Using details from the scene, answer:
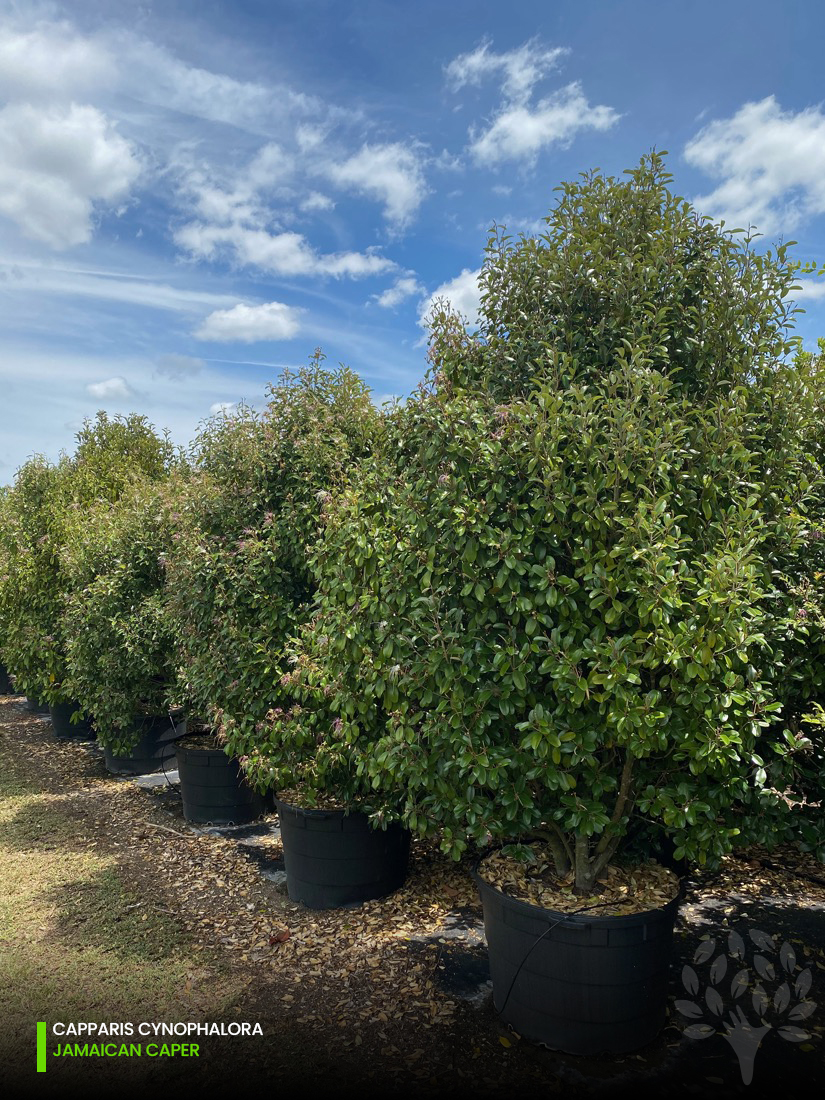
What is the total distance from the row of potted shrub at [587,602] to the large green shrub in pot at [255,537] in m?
0.71

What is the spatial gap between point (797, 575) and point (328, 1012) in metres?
3.18

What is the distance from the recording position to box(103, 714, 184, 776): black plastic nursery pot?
893 centimetres

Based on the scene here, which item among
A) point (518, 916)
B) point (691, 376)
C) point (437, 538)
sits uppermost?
point (691, 376)

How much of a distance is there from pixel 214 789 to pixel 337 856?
2274 mm

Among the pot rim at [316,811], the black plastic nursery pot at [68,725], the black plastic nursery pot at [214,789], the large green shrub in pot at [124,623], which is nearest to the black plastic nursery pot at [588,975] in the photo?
the pot rim at [316,811]

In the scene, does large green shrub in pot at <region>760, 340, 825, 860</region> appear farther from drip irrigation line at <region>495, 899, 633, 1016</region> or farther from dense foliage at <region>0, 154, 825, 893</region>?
drip irrigation line at <region>495, 899, 633, 1016</region>

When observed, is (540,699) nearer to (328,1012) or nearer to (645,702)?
(645,702)

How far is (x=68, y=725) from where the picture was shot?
11.0 m

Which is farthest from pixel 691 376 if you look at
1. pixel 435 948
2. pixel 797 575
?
pixel 435 948

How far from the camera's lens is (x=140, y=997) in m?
4.07

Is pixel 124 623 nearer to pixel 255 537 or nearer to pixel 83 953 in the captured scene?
pixel 255 537

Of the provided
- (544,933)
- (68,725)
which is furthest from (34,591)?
(544,933)

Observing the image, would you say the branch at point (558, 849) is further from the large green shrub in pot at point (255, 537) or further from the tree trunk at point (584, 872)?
the large green shrub in pot at point (255, 537)

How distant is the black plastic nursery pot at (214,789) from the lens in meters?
6.81
